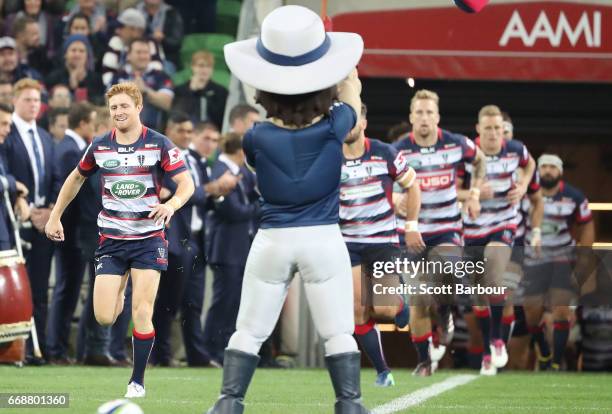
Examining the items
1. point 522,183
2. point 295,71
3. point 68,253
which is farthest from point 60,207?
point 522,183

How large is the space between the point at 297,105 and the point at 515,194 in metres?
7.42

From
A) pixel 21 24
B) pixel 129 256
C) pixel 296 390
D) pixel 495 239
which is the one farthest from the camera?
pixel 21 24

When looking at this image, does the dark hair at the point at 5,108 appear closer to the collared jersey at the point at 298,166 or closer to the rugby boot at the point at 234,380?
the collared jersey at the point at 298,166

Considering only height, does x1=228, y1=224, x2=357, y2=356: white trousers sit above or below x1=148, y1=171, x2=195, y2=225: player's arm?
below

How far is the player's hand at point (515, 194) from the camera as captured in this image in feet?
47.4

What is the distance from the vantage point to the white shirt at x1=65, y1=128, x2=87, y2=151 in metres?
13.9

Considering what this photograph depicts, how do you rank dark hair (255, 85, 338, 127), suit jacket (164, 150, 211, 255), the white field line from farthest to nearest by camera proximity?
suit jacket (164, 150, 211, 255), the white field line, dark hair (255, 85, 338, 127)

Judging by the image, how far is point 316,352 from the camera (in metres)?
16.0

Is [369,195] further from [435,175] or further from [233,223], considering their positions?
[233,223]

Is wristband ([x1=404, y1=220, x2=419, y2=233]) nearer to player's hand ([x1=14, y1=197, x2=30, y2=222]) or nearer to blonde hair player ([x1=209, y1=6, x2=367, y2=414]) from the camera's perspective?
player's hand ([x1=14, y1=197, x2=30, y2=222])

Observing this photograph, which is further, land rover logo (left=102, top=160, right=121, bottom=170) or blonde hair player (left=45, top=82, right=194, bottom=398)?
land rover logo (left=102, top=160, right=121, bottom=170)

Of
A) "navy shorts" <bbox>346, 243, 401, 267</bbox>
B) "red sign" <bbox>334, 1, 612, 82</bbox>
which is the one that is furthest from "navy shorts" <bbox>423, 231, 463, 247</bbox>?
"red sign" <bbox>334, 1, 612, 82</bbox>

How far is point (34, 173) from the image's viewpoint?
13695 millimetres

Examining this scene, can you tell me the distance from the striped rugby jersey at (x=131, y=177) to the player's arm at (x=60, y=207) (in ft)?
0.63
